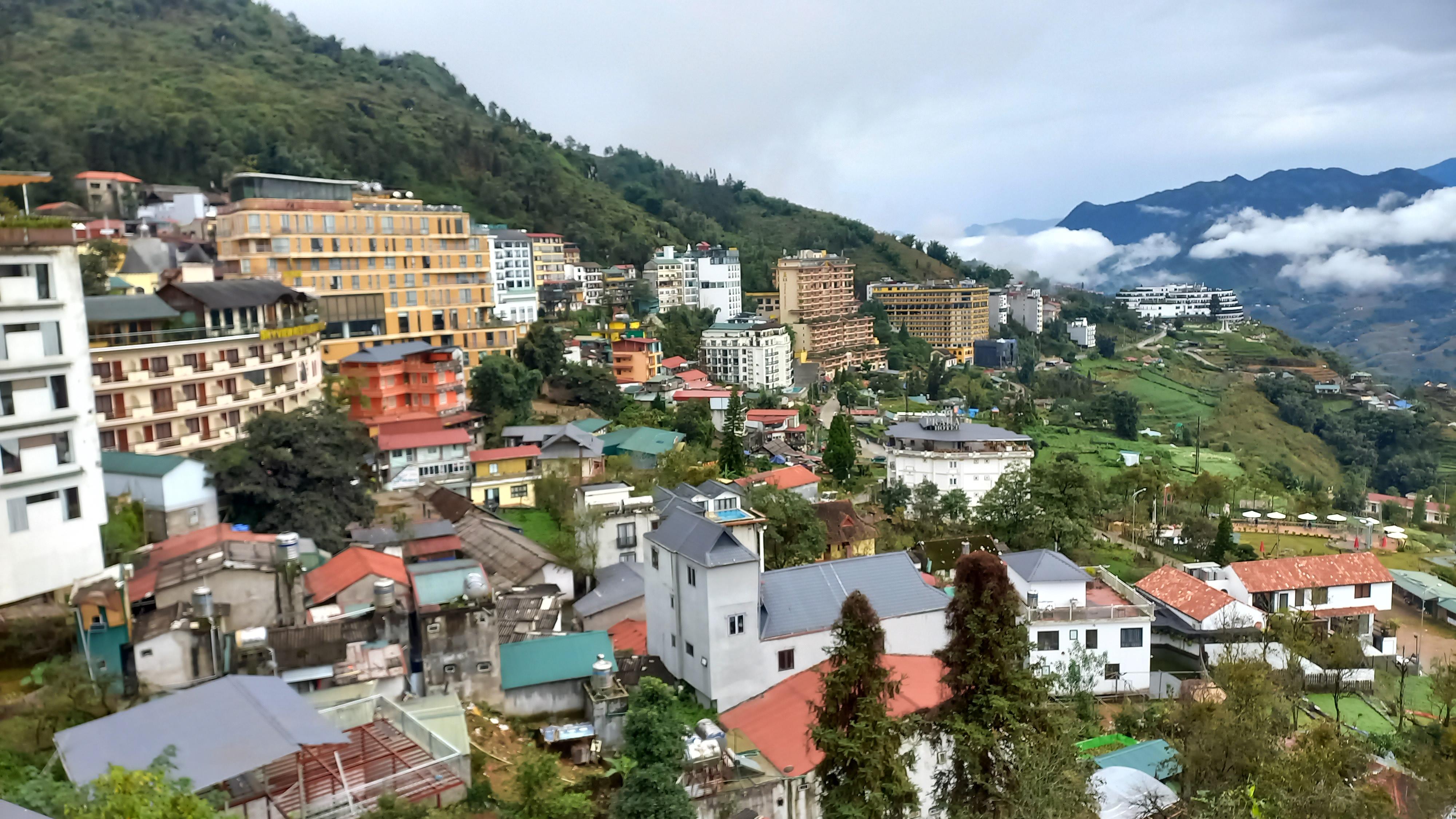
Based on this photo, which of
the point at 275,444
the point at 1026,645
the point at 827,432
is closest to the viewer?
the point at 1026,645

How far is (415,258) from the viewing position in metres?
36.1

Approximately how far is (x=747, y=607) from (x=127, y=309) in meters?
16.4

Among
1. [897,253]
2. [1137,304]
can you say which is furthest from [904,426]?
[1137,304]

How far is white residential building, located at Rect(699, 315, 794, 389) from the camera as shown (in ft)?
181

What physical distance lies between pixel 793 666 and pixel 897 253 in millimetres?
87756

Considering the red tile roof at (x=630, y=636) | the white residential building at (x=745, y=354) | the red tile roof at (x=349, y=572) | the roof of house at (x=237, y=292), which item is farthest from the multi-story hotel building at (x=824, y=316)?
the red tile roof at (x=349, y=572)

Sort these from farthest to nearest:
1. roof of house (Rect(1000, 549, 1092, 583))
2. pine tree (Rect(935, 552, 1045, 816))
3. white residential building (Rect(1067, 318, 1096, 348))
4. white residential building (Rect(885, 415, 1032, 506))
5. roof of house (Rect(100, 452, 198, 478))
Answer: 1. white residential building (Rect(1067, 318, 1096, 348))
2. white residential building (Rect(885, 415, 1032, 506))
3. roof of house (Rect(1000, 549, 1092, 583))
4. roof of house (Rect(100, 452, 198, 478))
5. pine tree (Rect(935, 552, 1045, 816))

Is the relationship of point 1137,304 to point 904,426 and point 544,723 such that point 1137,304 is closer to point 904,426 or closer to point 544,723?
point 904,426

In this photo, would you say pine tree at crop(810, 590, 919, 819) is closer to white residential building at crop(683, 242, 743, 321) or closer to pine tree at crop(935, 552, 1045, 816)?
pine tree at crop(935, 552, 1045, 816)

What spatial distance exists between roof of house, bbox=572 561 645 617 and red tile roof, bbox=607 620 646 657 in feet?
1.53

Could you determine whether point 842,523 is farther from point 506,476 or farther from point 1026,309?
point 1026,309

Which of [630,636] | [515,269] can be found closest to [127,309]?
[630,636]

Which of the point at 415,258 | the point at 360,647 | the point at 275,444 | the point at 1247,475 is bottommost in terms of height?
the point at 1247,475

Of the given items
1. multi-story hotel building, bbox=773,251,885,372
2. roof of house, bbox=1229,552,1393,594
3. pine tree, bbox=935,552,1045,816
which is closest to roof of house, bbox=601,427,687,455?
roof of house, bbox=1229,552,1393,594
